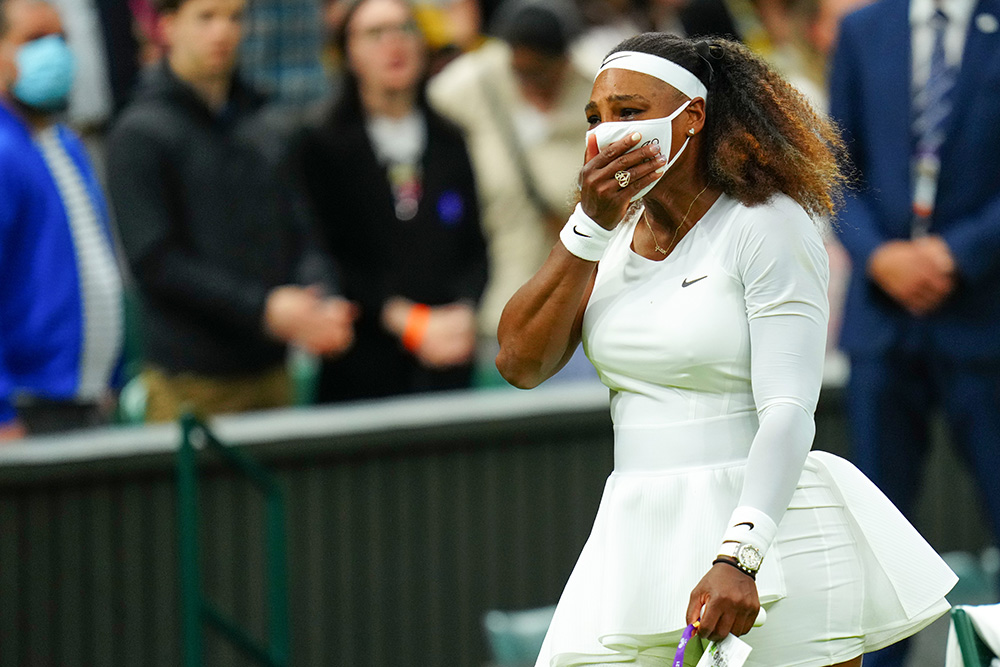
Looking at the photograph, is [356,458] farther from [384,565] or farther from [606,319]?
[606,319]

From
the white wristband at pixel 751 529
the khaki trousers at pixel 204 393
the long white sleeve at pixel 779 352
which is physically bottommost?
the khaki trousers at pixel 204 393

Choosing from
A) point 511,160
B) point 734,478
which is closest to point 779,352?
point 734,478

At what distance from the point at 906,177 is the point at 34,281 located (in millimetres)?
2735

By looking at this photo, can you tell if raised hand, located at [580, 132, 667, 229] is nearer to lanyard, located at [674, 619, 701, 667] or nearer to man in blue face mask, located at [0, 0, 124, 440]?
lanyard, located at [674, 619, 701, 667]

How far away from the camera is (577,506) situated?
5.68 meters

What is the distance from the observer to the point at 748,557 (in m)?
2.45

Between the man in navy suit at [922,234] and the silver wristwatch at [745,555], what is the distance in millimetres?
2155

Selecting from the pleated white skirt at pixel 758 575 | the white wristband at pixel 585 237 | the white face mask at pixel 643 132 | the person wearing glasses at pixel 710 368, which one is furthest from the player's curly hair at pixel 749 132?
the pleated white skirt at pixel 758 575

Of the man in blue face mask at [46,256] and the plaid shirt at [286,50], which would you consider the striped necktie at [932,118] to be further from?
the plaid shirt at [286,50]

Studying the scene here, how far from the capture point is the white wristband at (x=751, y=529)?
2461 millimetres

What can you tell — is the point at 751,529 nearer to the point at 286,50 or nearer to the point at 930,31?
the point at 930,31

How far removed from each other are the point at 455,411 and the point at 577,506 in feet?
1.89

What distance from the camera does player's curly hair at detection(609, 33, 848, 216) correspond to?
2.68m

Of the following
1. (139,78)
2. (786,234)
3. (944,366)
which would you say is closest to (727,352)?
(786,234)
